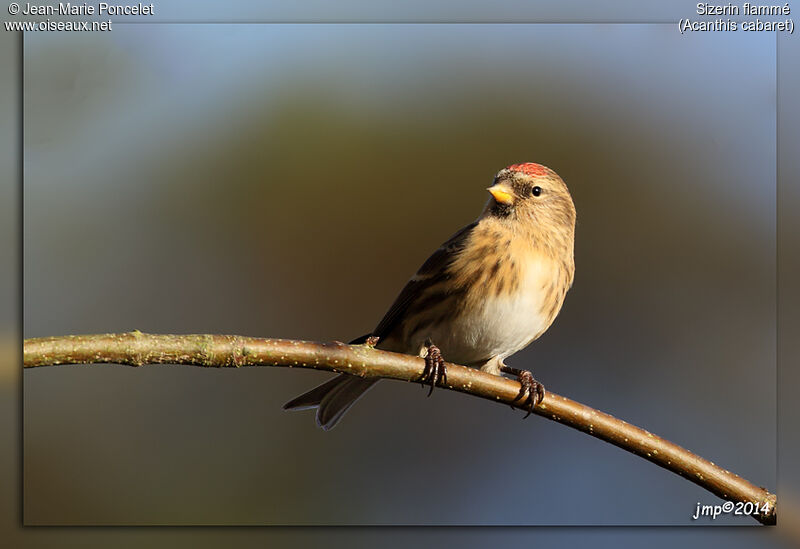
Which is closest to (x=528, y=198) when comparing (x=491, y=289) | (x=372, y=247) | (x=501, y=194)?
(x=501, y=194)

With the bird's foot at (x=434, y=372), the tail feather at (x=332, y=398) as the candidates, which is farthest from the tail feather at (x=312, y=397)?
the bird's foot at (x=434, y=372)

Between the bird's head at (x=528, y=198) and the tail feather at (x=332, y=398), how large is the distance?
0.67 meters

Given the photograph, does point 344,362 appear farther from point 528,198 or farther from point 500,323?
point 528,198

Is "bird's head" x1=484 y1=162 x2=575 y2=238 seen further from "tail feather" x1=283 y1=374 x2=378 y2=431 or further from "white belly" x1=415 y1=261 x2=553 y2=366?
"tail feather" x1=283 y1=374 x2=378 y2=431

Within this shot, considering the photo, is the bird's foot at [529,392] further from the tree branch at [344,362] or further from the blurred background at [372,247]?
the blurred background at [372,247]

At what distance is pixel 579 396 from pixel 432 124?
3.36ft

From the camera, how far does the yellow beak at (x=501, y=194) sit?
2.46 meters

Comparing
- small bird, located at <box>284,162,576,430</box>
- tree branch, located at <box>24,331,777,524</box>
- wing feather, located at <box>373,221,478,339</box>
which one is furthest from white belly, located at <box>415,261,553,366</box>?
tree branch, located at <box>24,331,777,524</box>

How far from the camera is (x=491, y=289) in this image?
235cm

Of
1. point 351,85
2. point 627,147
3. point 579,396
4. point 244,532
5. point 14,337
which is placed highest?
point 351,85

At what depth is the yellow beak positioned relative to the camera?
2465mm

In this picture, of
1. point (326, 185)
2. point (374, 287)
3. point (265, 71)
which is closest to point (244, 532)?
point (374, 287)

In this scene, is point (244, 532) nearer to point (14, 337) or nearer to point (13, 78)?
point (14, 337)

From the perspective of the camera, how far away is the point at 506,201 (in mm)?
2477
